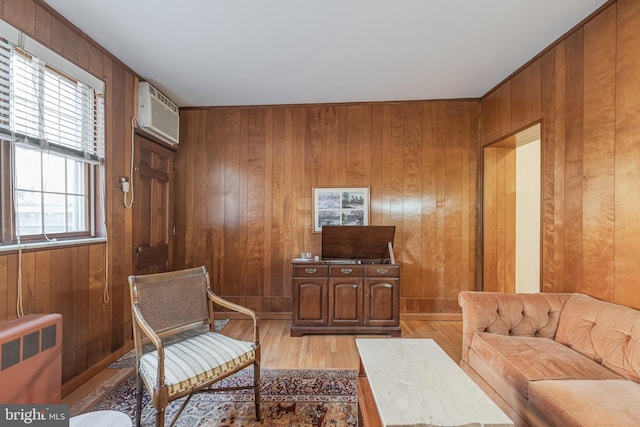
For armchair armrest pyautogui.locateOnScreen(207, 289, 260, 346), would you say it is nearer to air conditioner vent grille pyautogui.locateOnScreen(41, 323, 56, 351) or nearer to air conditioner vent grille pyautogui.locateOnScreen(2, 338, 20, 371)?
air conditioner vent grille pyautogui.locateOnScreen(41, 323, 56, 351)

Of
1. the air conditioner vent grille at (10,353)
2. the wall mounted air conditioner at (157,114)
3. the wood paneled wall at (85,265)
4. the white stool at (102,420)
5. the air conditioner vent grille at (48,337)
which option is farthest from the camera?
the wall mounted air conditioner at (157,114)

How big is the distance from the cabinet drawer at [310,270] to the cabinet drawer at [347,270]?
0.28 ft

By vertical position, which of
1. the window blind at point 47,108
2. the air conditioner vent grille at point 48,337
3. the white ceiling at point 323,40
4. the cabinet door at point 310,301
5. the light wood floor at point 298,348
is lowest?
the light wood floor at point 298,348

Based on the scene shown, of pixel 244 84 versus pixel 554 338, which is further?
pixel 244 84

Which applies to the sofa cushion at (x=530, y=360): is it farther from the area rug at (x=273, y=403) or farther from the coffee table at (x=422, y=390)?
the area rug at (x=273, y=403)

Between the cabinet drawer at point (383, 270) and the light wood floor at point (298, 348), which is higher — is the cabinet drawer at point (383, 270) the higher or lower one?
the higher one

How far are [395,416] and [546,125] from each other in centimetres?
261

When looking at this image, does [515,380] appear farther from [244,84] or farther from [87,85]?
[87,85]

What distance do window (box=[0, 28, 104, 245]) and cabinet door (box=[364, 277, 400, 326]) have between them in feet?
8.58

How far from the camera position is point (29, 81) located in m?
1.77

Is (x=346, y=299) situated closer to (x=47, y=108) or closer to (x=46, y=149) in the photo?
(x=46, y=149)

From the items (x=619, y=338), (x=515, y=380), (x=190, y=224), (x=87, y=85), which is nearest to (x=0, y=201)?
(x=87, y=85)

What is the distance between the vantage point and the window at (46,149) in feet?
5.44

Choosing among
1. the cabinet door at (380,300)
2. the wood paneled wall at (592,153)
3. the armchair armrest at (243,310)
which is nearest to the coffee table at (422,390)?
the armchair armrest at (243,310)
